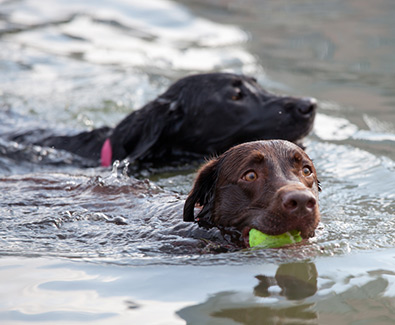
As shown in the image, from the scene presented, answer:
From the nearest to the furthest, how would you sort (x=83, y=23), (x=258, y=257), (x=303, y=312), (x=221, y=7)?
1. (x=303, y=312)
2. (x=258, y=257)
3. (x=83, y=23)
4. (x=221, y=7)

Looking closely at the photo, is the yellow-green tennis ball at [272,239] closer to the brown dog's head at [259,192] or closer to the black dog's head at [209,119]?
the brown dog's head at [259,192]

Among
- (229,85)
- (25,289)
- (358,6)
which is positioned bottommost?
(25,289)

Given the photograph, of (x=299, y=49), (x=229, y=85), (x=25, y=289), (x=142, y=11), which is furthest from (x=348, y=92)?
(x=25, y=289)

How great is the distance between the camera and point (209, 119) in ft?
25.3

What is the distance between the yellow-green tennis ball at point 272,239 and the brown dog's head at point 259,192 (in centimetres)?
6

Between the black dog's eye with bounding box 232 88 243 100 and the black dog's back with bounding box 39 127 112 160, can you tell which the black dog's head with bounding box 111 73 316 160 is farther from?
the black dog's back with bounding box 39 127 112 160

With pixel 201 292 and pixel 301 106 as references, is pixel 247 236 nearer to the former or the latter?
pixel 201 292

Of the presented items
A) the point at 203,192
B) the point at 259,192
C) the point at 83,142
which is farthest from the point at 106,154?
the point at 259,192

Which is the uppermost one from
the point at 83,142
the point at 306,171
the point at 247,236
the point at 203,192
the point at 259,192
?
the point at 306,171

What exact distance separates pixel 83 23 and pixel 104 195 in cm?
998

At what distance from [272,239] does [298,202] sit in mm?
443

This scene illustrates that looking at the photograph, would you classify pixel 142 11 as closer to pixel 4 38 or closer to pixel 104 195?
pixel 4 38

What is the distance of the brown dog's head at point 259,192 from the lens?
13.9 ft

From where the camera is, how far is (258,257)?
457 centimetres
